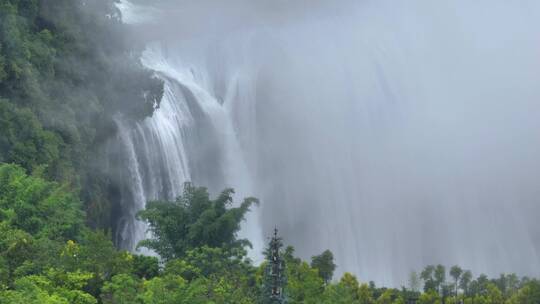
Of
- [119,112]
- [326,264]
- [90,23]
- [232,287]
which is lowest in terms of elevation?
[232,287]

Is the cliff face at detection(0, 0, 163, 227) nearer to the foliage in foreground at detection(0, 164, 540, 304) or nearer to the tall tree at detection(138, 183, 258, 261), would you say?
the foliage in foreground at detection(0, 164, 540, 304)

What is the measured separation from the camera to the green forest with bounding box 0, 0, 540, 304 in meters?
17.1

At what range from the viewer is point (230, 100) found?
2188 inches

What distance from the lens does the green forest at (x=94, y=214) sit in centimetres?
1708

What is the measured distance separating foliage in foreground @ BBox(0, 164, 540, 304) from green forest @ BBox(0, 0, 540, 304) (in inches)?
1.3

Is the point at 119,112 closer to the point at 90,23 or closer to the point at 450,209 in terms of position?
the point at 90,23

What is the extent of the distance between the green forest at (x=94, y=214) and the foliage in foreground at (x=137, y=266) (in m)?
0.03

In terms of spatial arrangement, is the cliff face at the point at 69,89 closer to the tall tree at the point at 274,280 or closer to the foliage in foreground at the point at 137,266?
the foliage in foreground at the point at 137,266

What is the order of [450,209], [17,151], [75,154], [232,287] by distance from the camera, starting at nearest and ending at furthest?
[232,287] < [17,151] < [75,154] < [450,209]

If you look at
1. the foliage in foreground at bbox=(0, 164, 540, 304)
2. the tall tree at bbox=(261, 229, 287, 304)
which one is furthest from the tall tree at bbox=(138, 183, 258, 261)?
the tall tree at bbox=(261, 229, 287, 304)

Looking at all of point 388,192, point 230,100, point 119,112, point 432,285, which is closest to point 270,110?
point 230,100

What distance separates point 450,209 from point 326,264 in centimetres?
3636

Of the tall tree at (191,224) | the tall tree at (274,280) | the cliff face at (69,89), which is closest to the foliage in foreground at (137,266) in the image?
the tall tree at (191,224)

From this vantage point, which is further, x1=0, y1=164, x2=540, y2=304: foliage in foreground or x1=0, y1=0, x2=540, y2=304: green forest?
x1=0, y1=0, x2=540, y2=304: green forest
